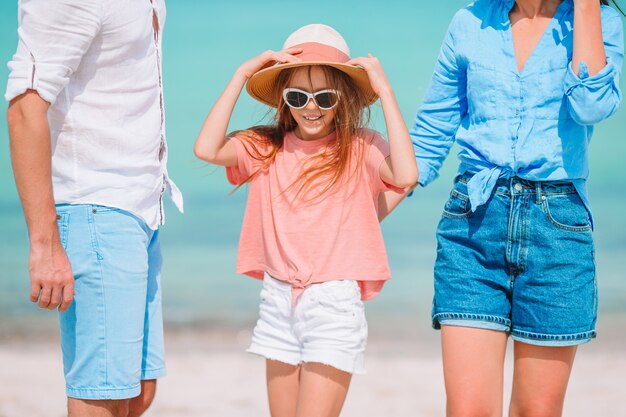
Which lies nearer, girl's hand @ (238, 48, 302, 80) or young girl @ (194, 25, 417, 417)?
young girl @ (194, 25, 417, 417)

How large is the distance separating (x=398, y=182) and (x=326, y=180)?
253 mm

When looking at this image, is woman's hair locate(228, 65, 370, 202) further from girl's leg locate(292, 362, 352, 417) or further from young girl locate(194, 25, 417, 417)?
girl's leg locate(292, 362, 352, 417)

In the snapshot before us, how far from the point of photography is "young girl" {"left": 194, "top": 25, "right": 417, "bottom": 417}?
9.77 ft

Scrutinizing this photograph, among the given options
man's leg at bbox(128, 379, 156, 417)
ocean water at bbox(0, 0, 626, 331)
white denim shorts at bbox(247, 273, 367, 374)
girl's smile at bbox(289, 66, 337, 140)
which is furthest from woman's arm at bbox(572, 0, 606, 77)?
ocean water at bbox(0, 0, 626, 331)

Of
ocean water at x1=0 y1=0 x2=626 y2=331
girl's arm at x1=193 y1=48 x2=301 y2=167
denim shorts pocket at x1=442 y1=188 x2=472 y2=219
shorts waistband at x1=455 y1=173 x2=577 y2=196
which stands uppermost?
girl's arm at x1=193 y1=48 x2=301 y2=167

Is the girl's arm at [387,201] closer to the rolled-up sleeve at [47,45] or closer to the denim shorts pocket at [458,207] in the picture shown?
the denim shorts pocket at [458,207]

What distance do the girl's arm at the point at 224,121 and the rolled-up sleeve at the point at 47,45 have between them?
697 millimetres

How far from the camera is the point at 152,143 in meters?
2.73

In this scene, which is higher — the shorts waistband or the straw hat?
the straw hat

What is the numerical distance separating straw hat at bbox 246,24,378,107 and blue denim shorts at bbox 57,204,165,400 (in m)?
0.79

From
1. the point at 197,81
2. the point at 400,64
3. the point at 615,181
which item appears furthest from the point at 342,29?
the point at 615,181

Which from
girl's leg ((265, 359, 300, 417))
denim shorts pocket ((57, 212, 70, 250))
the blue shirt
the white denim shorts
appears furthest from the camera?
girl's leg ((265, 359, 300, 417))

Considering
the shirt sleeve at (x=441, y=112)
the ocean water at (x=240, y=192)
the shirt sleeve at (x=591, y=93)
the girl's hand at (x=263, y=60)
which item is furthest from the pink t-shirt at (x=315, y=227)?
the ocean water at (x=240, y=192)

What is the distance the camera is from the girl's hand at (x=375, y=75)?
3.06 meters
